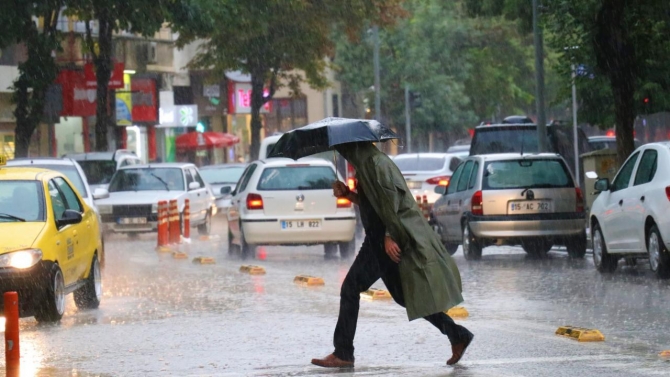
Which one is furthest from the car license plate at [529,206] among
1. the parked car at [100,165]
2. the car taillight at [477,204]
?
the parked car at [100,165]

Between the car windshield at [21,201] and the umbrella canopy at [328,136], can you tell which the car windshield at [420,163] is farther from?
the umbrella canopy at [328,136]

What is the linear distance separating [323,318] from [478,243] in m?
A: 7.57

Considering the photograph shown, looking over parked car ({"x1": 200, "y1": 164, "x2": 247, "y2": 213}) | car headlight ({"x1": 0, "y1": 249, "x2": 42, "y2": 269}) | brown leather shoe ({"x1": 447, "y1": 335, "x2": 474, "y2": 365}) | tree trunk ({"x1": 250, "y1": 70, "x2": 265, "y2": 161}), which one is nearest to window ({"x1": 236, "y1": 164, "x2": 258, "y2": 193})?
car headlight ({"x1": 0, "y1": 249, "x2": 42, "y2": 269})

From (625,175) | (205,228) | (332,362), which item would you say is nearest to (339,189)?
(332,362)

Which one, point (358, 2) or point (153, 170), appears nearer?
point (153, 170)

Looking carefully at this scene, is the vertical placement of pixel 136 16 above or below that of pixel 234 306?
above

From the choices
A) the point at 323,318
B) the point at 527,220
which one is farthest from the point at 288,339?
the point at 527,220

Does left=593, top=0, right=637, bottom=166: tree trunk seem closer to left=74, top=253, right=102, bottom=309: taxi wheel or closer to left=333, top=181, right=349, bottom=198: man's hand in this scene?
left=74, top=253, right=102, bottom=309: taxi wheel

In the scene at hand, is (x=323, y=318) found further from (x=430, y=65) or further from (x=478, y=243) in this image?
(x=430, y=65)

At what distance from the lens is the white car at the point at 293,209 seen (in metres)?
21.1

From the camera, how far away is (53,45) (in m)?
31.5

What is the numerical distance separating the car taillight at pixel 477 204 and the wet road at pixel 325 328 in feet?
3.26

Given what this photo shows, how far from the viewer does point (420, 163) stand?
3238 cm

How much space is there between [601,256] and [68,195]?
22.6ft
